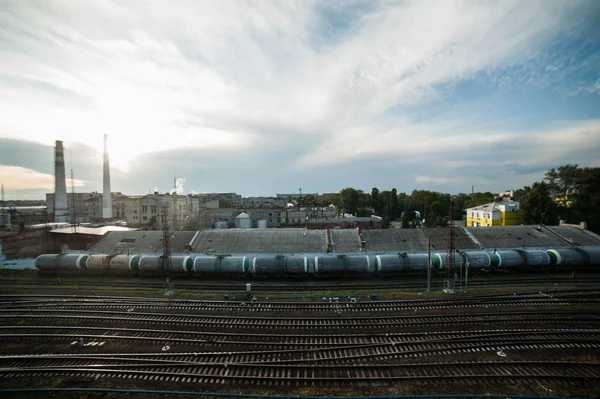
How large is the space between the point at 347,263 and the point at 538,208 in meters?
39.0

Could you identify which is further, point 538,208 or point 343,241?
point 538,208

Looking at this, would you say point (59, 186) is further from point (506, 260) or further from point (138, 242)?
point (506, 260)

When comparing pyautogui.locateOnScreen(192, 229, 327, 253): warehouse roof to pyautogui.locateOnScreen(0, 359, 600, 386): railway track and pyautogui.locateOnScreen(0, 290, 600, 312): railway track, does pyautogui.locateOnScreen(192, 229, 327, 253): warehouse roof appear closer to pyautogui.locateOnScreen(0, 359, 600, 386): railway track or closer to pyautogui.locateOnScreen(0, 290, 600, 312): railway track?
pyautogui.locateOnScreen(0, 290, 600, 312): railway track

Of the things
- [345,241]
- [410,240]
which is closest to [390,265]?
[345,241]

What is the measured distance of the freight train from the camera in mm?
28484

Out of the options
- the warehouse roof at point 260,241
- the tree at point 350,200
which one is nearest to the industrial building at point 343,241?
the warehouse roof at point 260,241

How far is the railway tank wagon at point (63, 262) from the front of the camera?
30922mm

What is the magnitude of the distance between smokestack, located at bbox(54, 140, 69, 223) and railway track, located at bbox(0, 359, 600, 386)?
247ft

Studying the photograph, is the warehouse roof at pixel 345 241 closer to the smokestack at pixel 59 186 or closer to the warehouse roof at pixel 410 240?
the warehouse roof at pixel 410 240

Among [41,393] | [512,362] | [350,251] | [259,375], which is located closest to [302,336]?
[259,375]

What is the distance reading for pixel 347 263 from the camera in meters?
28.5

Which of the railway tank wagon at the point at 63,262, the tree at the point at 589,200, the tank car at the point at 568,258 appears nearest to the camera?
the tank car at the point at 568,258

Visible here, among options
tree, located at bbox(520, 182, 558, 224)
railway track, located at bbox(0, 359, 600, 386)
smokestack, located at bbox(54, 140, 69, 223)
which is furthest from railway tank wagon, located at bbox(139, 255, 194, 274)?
Result: smokestack, located at bbox(54, 140, 69, 223)

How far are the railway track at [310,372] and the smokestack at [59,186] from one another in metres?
75.4
